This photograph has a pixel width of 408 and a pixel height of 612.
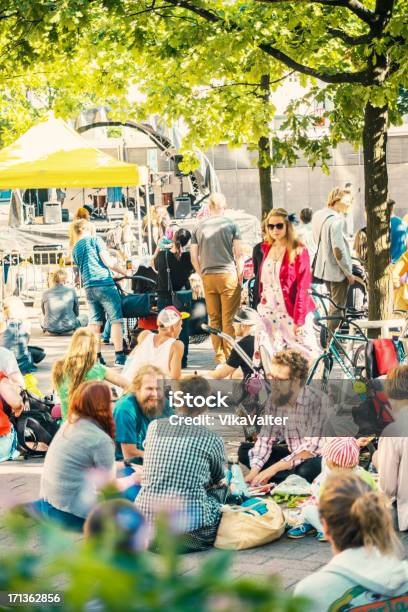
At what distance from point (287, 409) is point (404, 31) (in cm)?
296

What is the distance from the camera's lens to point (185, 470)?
5.88 metres

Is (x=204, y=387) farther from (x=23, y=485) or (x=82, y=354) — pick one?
(x=23, y=485)

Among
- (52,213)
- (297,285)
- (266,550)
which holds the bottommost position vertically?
(266,550)

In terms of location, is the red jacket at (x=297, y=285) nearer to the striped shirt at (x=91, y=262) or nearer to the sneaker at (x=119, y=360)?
the striped shirt at (x=91, y=262)

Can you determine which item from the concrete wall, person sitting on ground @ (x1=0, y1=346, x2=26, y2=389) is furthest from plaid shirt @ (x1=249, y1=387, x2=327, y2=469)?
the concrete wall

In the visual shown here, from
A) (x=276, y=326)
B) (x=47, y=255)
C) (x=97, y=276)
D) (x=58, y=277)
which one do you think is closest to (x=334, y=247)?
(x=276, y=326)

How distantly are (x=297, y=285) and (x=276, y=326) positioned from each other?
0.37 metres

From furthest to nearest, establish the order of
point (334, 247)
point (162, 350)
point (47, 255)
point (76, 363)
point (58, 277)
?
point (47, 255)
point (58, 277)
point (334, 247)
point (162, 350)
point (76, 363)

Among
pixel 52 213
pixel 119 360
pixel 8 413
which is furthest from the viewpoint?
pixel 52 213

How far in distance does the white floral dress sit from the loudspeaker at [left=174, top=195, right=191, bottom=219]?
898 inches

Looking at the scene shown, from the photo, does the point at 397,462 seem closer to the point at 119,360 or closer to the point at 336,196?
the point at 336,196

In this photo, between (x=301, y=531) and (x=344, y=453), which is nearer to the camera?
(x=344, y=453)

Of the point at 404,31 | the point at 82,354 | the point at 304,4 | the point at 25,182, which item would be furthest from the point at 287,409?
the point at 25,182

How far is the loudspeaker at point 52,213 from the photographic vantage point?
3130 centimetres
